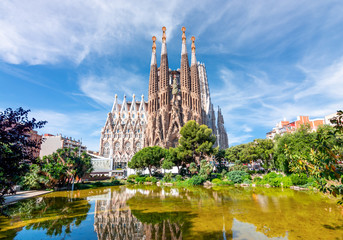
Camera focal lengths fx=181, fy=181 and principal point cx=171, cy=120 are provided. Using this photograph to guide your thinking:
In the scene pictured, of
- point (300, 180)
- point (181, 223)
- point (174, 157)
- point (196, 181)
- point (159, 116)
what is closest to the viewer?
point (181, 223)

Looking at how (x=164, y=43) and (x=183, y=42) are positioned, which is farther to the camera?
(x=183, y=42)

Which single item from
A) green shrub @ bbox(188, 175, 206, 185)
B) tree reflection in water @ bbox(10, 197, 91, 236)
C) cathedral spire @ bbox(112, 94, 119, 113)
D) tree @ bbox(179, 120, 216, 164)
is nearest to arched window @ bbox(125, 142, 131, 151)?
cathedral spire @ bbox(112, 94, 119, 113)

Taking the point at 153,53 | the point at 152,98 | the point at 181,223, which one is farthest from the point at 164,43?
the point at 181,223

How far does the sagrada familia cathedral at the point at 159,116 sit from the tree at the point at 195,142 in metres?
14.3

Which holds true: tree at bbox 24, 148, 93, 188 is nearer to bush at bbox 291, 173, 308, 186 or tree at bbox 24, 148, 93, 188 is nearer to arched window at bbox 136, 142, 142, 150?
bush at bbox 291, 173, 308, 186

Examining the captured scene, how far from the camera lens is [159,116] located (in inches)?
1859

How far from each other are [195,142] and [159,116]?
1971 cm

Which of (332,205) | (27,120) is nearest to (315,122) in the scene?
(332,205)

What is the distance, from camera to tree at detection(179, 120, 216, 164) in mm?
28422

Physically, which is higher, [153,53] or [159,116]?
[153,53]

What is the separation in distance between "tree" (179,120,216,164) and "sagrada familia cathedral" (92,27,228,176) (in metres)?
14.3

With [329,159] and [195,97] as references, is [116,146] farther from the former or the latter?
[329,159]

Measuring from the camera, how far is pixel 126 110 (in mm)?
62469

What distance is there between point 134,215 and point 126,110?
184ft
